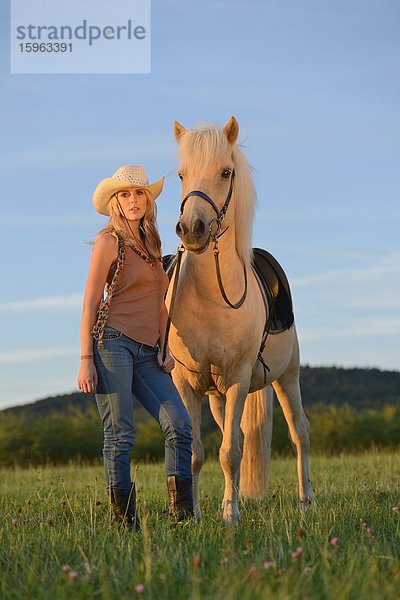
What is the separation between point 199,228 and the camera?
5.08 meters

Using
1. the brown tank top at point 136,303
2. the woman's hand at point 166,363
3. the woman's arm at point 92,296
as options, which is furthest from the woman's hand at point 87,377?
the woman's hand at point 166,363

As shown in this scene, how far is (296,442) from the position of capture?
8.00 m

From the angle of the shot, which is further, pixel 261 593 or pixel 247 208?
pixel 247 208

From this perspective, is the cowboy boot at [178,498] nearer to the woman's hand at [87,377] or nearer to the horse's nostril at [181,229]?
the woman's hand at [87,377]

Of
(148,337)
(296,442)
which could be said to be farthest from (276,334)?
(148,337)

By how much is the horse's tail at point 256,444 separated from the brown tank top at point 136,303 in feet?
9.06

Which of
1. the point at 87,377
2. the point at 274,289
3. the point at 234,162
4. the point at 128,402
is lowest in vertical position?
the point at 128,402

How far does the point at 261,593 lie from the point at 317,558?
0.80 m

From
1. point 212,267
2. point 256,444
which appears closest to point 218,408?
point 256,444

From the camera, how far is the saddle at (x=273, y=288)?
6742mm

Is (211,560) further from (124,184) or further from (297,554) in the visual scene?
(124,184)

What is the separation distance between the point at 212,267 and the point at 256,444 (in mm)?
2656

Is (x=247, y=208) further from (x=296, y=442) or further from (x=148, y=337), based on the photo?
(x=296, y=442)

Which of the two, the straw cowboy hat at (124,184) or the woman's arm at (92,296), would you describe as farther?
the straw cowboy hat at (124,184)
